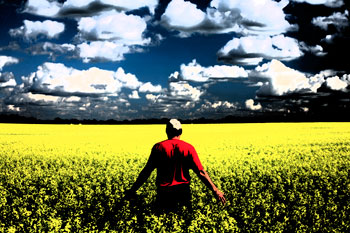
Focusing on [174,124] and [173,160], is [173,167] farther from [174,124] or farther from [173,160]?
[174,124]

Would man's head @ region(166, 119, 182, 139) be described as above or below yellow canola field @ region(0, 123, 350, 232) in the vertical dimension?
above

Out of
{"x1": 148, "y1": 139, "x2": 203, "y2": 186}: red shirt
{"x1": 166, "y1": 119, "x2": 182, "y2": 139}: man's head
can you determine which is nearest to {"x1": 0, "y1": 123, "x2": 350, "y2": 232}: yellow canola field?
{"x1": 148, "y1": 139, "x2": 203, "y2": 186}: red shirt

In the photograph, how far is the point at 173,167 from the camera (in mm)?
5547

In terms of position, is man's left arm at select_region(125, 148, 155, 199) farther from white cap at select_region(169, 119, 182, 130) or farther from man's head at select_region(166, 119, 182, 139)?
white cap at select_region(169, 119, 182, 130)

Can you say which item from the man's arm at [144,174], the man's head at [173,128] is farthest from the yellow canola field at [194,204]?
the man's head at [173,128]

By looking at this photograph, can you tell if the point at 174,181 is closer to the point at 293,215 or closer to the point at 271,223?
the point at 271,223

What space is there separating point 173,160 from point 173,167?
0.44 feet

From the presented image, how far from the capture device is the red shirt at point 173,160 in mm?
5430

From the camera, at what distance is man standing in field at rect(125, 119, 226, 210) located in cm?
543

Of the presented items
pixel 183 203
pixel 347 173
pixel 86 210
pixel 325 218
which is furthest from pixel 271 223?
pixel 347 173

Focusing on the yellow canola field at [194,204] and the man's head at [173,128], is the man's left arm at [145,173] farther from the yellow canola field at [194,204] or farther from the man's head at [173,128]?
the yellow canola field at [194,204]

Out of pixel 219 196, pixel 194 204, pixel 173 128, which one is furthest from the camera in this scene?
pixel 194 204

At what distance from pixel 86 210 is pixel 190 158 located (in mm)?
3980

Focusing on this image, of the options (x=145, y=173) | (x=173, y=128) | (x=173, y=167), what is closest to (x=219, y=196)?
(x=173, y=167)
